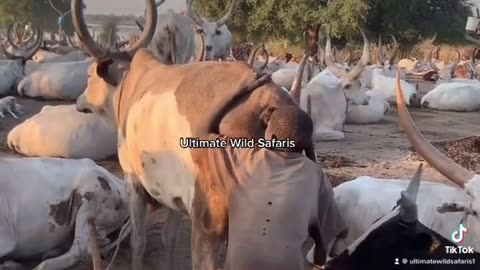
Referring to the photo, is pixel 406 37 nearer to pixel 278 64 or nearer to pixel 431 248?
pixel 278 64

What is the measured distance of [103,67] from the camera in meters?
5.49

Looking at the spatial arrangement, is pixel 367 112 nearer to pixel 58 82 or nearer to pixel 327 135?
pixel 327 135

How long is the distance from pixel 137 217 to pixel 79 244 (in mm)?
563

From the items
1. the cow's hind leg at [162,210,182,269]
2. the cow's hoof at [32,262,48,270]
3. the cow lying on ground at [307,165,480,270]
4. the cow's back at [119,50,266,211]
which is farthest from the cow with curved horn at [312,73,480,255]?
the cow's hoof at [32,262,48,270]

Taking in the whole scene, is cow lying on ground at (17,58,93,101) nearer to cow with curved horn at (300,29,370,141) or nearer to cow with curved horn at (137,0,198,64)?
cow with curved horn at (137,0,198,64)

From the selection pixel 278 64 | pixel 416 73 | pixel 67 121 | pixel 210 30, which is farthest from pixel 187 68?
pixel 416 73

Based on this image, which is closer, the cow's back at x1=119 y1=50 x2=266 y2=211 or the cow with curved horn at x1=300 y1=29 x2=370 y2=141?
the cow's back at x1=119 y1=50 x2=266 y2=211

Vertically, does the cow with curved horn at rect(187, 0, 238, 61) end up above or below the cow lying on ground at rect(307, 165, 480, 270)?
below

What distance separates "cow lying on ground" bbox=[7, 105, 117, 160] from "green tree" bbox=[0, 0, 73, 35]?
3140cm

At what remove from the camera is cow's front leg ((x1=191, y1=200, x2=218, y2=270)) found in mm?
3812

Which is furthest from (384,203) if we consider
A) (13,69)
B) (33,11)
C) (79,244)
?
(33,11)

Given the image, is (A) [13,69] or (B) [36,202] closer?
(B) [36,202]

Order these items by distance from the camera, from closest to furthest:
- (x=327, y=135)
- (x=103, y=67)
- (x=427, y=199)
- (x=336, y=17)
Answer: (x=427, y=199) → (x=103, y=67) → (x=327, y=135) → (x=336, y=17)

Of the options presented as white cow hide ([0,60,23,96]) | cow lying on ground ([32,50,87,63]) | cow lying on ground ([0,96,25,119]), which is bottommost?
cow lying on ground ([32,50,87,63])
